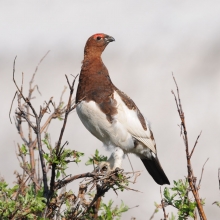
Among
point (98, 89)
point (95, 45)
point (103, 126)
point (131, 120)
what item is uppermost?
point (95, 45)

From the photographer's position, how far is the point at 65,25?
68.4 feet

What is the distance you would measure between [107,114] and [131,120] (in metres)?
0.27

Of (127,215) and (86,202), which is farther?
(127,215)

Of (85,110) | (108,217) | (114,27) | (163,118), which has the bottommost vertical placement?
(108,217)

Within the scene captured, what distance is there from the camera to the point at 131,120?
5863mm

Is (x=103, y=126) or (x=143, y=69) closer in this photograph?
(x=103, y=126)

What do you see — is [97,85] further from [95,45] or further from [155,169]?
[155,169]

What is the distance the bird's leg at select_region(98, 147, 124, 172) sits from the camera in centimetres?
548

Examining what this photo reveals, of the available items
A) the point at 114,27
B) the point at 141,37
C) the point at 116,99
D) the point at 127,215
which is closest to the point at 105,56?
the point at 141,37

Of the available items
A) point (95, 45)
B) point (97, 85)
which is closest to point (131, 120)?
point (97, 85)

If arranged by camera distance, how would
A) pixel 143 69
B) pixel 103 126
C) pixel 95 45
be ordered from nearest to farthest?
pixel 103 126
pixel 95 45
pixel 143 69

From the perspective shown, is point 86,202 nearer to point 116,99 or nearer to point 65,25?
point 116,99

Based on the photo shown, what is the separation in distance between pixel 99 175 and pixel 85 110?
3.88 ft

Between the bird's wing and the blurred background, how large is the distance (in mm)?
3095
